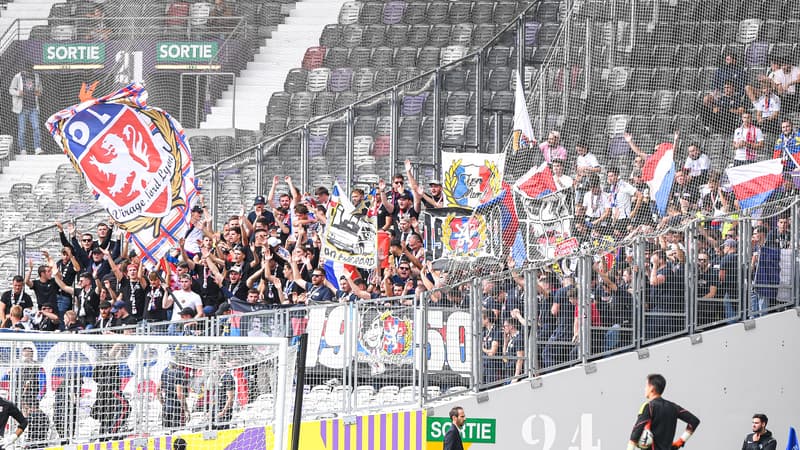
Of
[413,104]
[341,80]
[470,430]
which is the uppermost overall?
A: [341,80]

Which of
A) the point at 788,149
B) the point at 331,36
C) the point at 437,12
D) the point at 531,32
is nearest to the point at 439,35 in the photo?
the point at 437,12

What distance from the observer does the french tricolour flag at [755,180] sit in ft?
50.8

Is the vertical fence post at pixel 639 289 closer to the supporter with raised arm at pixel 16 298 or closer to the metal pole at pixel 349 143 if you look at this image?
the metal pole at pixel 349 143

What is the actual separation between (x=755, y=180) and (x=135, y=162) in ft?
21.1

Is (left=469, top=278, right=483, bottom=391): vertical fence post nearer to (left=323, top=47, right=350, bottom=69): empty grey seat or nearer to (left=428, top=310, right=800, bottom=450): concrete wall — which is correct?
(left=428, top=310, right=800, bottom=450): concrete wall

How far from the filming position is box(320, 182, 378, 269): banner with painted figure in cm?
1619

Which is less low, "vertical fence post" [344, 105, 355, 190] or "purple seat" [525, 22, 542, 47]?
"purple seat" [525, 22, 542, 47]

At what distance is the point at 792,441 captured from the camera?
47.1ft

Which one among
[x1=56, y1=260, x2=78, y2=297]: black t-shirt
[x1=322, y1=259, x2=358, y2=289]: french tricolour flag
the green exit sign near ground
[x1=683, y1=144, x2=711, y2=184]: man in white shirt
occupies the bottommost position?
the green exit sign near ground

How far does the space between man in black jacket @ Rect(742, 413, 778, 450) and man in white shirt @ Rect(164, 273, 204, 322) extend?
5.87 m

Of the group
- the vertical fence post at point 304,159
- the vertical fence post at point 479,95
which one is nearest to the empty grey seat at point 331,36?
the vertical fence post at point 304,159

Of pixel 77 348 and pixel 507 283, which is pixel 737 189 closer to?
pixel 507 283

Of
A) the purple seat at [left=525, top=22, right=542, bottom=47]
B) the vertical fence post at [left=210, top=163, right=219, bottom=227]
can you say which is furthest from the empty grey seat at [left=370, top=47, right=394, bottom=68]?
the vertical fence post at [left=210, top=163, right=219, bottom=227]

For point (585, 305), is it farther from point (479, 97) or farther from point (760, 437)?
point (479, 97)
